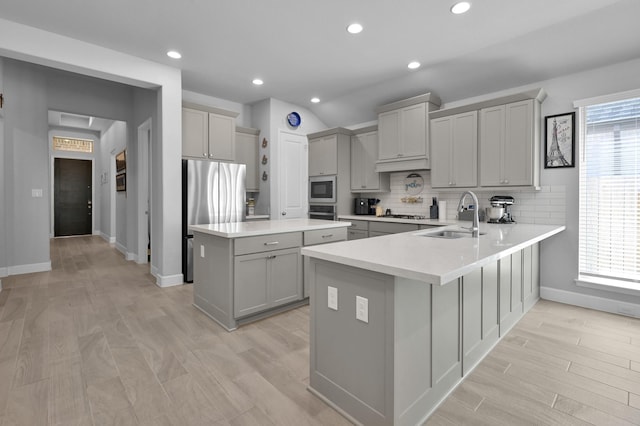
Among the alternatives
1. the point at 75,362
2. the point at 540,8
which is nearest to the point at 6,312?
the point at 75,362

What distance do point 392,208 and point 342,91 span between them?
6.71 feet

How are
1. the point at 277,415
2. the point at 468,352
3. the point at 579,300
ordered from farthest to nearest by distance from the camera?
the point at 579,300 → the point at 468,352 → the point at 277,415

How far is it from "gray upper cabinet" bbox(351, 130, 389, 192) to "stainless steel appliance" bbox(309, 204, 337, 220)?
512mm

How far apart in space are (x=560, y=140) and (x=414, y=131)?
1672 mm

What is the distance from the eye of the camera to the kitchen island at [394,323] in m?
1.46

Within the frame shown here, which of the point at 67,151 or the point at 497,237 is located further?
the point at 67,151

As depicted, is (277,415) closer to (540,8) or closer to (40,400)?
(40,400)

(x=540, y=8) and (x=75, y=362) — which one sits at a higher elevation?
(x=540, y=8)

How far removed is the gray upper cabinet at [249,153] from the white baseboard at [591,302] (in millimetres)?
4513

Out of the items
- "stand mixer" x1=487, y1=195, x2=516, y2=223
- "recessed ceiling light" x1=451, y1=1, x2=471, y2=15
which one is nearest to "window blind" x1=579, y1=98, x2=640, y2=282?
"stand mixer" x1=487, y1=195, x2=516, y2=223

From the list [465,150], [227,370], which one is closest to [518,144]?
[465,150]

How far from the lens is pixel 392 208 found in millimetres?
5188

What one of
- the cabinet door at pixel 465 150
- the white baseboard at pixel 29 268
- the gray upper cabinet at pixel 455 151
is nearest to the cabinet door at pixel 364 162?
the gray upper cabinet at pixel 455 151

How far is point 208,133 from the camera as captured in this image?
4.71 metres
